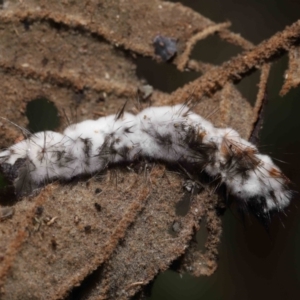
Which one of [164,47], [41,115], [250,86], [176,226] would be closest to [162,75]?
[164,47]

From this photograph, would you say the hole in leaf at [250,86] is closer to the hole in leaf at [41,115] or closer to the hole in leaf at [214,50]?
the hole in leaf at [214,50]

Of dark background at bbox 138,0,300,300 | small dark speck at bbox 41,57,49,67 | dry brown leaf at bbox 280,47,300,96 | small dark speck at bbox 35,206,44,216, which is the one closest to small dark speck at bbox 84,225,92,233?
small dark speck at bbox 35,206,44,216

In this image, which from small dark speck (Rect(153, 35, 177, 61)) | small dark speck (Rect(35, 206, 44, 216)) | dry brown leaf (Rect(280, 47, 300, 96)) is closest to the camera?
small dark speck (Rect(35, 206, 44, 216))

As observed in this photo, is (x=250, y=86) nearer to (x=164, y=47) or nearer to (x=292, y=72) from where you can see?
(x=292, y=72)

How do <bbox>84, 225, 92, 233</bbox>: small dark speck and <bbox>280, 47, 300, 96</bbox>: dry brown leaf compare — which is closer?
<bbox>84, 225, 92, 233</bbox>: small dark speck

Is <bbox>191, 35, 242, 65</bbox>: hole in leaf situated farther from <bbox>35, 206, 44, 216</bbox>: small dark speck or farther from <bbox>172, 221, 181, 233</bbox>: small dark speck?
<bbox>35, 206, 44, 216</bbox>: small dark speck

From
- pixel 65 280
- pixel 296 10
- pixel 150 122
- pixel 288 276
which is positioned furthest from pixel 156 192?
pixel 296 10
